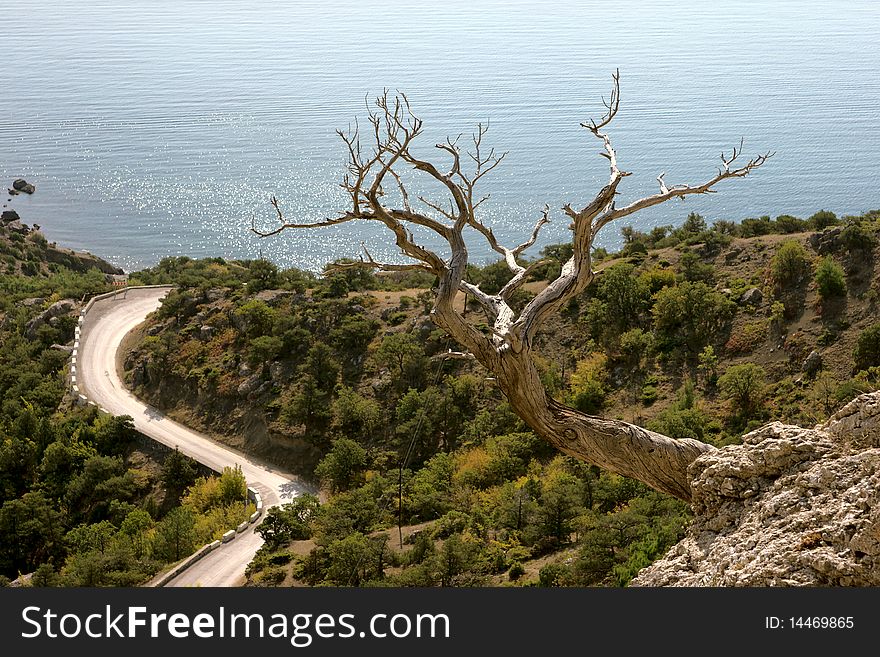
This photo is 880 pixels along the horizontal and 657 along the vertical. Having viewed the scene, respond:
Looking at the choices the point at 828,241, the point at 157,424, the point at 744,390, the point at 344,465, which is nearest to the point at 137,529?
the point at 344,465

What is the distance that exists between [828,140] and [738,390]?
62.9 meters

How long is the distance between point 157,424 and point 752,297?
24458 millimetres

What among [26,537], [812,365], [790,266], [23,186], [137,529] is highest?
[23,186]

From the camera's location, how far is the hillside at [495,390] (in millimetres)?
20359

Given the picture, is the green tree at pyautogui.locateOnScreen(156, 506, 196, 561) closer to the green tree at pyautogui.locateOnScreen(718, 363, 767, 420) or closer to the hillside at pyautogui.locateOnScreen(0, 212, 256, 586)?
the hillside at pyautogui.locateOnScreen(0, 212, 256, 586)

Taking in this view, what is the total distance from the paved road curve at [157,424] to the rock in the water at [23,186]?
4165 cm

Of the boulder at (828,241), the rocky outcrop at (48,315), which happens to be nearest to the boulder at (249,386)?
the rocky outcrop at (48,315)

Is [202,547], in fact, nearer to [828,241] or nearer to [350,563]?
[350,563]

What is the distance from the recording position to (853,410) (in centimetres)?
809

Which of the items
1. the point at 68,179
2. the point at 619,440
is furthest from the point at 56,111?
the point at 619,440

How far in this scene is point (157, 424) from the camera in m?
35.6

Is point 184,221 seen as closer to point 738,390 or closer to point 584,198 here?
point 584,198

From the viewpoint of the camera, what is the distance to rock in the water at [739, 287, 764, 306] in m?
30.8

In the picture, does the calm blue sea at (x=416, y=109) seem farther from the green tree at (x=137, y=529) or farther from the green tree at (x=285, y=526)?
the green tree at (x=285, y=526)
